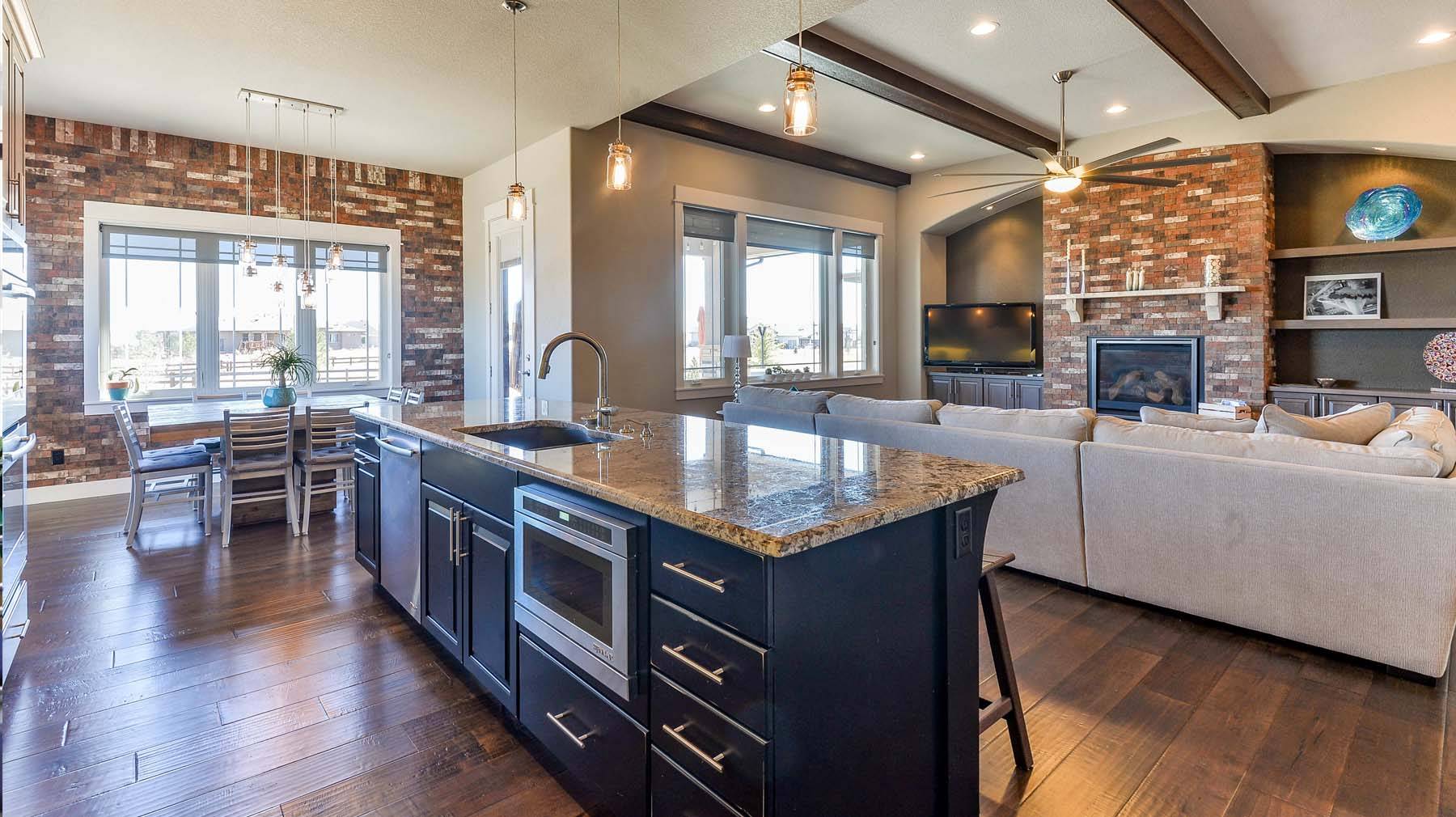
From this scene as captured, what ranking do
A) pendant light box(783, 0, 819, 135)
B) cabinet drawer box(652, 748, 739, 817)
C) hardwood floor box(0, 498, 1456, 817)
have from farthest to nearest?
pendant light box(783, 0, 819, 135) < hardwood floor box(0, 498, 1456, 817) < cabinet drawer box(652, 748, 739, 817)

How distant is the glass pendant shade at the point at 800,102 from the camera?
2053 mm

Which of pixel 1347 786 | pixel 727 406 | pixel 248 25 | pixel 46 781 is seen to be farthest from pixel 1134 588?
pixel 248 25

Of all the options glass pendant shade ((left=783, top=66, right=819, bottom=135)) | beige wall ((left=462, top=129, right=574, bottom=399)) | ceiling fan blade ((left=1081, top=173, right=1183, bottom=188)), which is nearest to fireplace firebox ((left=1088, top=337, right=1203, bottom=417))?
ceiling fan blade ((left=1081, top=173, right=1183, bottom=188))

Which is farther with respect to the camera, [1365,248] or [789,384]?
[789,384]

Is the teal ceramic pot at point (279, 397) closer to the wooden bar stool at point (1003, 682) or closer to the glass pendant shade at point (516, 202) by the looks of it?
the glass pendant shade at point (516, 202)

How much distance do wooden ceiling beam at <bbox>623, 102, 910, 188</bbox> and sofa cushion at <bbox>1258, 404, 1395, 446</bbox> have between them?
4.41 meters

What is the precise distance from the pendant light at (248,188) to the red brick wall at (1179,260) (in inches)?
266

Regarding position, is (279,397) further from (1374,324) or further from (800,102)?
Answer: (1374,324)

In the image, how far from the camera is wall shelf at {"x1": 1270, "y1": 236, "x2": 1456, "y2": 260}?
5527 millimetres

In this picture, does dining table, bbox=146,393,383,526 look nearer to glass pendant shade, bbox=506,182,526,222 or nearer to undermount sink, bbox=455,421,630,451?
glass pendant shade, bbox=506,182,526,222

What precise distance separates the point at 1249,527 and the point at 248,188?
722 cm

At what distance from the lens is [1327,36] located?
466 centimetres

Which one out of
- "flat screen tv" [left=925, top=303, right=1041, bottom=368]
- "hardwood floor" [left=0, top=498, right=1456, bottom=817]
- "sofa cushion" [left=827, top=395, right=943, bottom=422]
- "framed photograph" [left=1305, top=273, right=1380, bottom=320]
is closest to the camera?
"hardwood floor" [left=0, top=498, right=1456, bottom=817]

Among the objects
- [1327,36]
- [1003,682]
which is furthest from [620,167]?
[1327,36]
